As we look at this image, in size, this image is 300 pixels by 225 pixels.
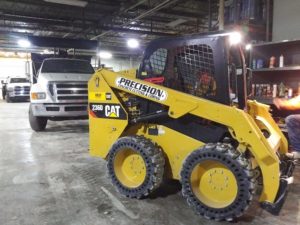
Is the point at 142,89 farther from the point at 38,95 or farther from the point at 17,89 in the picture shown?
the point at 17,89

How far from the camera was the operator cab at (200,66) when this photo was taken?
115 inches

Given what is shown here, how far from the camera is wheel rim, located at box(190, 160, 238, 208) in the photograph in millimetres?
2730

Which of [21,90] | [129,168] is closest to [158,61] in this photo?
[129,168]

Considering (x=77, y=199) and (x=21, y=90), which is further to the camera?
(x=21, y=90)

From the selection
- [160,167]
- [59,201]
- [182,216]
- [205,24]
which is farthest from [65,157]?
[205,24]

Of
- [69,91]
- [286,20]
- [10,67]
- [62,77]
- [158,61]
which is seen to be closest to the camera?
[158,61]

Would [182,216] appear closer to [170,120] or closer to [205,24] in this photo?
[170,120]

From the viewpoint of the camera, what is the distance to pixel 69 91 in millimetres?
7211

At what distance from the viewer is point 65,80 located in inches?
287

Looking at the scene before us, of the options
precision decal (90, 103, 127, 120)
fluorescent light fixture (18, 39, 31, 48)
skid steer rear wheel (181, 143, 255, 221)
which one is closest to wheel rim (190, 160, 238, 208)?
skid steer rear wheel (181, 143, 255, 221)

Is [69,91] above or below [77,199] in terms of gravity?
above

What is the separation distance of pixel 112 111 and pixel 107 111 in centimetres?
8

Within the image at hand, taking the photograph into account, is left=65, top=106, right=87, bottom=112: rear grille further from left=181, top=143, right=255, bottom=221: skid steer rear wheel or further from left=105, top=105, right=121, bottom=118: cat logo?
left=181, top=143, right=255, bottom=221: skid steer rear wheel

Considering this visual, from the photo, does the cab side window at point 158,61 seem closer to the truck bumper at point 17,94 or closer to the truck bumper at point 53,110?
the truck bumper at point 53,110
